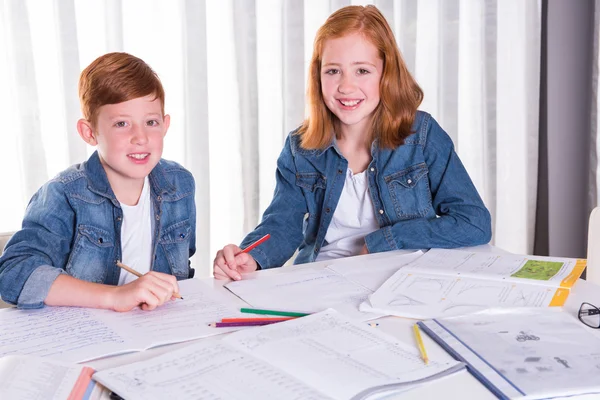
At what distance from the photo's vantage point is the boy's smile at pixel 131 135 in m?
1.37

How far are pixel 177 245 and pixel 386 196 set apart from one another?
47 cm

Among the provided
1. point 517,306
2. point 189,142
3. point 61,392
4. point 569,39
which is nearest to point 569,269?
point 517,306

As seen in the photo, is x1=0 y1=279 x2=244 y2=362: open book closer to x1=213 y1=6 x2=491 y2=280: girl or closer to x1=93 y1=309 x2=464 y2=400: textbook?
x1=93 y1=309 x2=464 y2=400: textbook

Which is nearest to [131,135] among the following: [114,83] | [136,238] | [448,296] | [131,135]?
[131,135]

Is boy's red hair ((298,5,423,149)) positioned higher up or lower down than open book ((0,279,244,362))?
higher up

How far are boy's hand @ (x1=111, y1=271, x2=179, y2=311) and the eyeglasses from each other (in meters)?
0.60

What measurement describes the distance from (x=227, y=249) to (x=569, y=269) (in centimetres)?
60

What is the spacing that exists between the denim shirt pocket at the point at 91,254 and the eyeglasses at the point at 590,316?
0.87 meters

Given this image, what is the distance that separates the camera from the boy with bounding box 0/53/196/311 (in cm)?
134

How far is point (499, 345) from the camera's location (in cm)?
90

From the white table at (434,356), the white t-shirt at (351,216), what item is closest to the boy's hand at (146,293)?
the white table at (434,356)

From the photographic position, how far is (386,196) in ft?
5.19

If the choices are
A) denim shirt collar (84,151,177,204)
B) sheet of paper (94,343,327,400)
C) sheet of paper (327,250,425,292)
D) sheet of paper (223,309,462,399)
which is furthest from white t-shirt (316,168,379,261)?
sheet of paper (94,343,327,400)

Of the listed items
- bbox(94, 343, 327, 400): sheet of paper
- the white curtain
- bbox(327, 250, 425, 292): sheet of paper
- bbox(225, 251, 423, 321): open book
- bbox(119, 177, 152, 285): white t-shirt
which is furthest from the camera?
the white curtain
